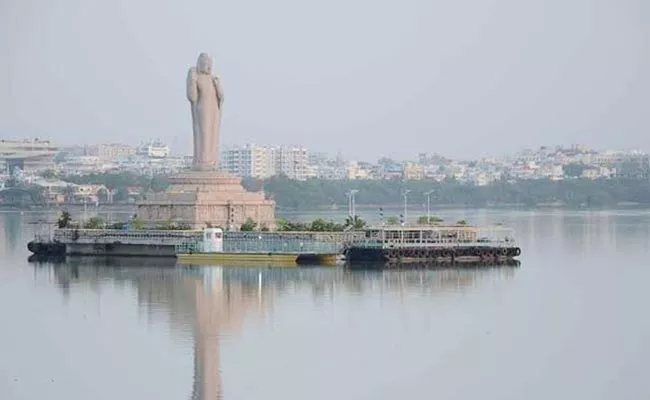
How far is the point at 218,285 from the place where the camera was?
2688 cm

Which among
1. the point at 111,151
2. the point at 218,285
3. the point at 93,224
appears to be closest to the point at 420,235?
the point at 218,285

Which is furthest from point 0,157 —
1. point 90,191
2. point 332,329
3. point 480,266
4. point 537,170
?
point 332,329

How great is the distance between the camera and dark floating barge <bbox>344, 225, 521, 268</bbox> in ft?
103

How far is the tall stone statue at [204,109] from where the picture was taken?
35.4m

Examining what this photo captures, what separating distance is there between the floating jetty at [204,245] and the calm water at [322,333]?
1.68 m

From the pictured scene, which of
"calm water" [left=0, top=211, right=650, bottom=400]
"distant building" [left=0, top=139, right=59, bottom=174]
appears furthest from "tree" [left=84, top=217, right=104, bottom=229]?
"distant building" [left=0, top=139, right=59, bottom=174]

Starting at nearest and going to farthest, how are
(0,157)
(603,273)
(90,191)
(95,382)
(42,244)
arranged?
(95,382)
(603,273)
(42,244)
(90,191)
(0,157)

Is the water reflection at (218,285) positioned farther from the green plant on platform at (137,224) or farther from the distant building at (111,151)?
the distant building at (111,151)

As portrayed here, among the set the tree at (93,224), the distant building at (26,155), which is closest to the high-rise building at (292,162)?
the distant building at (26,155)

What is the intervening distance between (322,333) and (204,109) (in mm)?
15322

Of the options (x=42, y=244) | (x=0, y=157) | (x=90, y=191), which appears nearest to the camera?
(x=42, y=244)

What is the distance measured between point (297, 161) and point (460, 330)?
267 feet

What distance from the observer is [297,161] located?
102312mm

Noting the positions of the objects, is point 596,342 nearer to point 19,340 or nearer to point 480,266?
point 19,340
